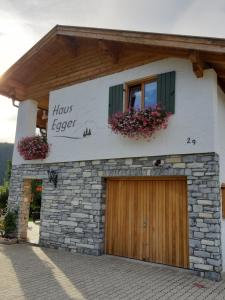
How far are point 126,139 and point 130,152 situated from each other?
361 millimetres

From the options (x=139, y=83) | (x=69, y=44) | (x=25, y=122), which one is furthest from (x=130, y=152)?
(x=25, y=122)

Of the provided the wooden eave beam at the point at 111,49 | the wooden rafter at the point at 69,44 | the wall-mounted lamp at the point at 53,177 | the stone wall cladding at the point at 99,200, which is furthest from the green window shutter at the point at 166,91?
the wall-mounted lamp at the point at 53,177

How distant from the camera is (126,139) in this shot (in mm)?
7684

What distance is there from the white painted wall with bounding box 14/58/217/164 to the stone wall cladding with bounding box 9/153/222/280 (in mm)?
251

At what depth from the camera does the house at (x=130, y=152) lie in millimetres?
6410

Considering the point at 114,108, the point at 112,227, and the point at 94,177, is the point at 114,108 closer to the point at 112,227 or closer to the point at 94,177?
the point at 94,177

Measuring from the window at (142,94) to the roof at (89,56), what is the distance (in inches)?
21.9

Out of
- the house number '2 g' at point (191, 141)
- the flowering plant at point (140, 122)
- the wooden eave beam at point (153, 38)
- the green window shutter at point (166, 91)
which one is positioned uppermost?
the wooden eave beam at point (153, 38)

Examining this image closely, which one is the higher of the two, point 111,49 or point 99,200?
point 111,49

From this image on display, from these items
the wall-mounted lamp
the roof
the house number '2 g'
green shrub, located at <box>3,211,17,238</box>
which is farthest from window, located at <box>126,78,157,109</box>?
green shrub, located at <box>3,211,17,238</box>

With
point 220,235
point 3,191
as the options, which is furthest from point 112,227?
point 3,191

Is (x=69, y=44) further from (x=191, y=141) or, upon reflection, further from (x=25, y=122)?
(x=191, y=141)

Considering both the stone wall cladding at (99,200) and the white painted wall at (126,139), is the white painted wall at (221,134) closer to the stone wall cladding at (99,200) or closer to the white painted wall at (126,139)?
the white painted wall at (126,139)

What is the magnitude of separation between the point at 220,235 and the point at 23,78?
8491 mm
